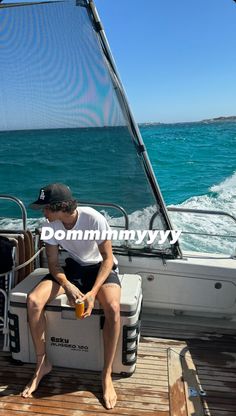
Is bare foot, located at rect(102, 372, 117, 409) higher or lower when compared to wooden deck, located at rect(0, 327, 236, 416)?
higher

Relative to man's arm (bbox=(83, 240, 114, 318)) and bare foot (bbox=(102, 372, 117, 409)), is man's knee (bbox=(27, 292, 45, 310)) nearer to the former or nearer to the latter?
man's arm (bbox=(83, 240, 114, 318))

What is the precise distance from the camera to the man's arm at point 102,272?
93.7 inches

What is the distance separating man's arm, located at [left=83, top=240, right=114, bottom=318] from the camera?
7.81 ft

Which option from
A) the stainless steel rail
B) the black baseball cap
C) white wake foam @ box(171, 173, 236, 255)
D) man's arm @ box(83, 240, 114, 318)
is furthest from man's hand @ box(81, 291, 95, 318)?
white wake foam @ box(171, 173, 236, 255)

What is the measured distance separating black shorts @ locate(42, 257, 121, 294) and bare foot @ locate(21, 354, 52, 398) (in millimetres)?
499

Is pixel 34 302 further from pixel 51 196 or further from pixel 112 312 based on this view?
pixel 51 196

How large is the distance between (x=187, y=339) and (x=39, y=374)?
1.20m

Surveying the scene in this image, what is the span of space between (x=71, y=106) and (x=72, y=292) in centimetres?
132

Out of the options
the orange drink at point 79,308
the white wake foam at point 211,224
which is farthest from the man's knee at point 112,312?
the white wake foam at point 211,224

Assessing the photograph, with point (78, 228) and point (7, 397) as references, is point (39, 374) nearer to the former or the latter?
point (7, 397)

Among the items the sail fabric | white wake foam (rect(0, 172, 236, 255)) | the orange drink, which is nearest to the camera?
the orange drink

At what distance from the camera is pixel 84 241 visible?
261cm

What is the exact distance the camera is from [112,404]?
2.26 metres

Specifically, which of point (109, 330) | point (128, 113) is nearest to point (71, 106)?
point (128, 113)
